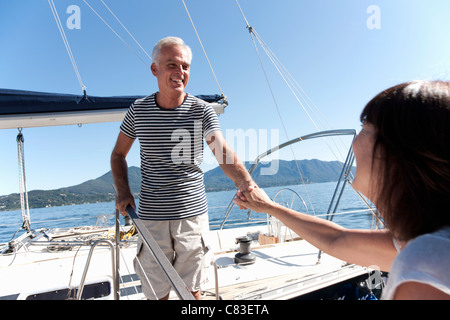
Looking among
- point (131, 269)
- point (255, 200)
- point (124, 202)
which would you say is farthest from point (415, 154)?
point (131, 269)

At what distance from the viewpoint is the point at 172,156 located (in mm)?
1578

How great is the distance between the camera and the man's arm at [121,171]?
1.53m

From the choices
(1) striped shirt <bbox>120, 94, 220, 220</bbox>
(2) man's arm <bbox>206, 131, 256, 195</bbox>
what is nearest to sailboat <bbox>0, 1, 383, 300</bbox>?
(1) striped shirt <bbox>120, 94, 220, 220</bbox>

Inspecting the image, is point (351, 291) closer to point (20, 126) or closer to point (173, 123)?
point (173, 123)

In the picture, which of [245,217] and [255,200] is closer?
[255,200]

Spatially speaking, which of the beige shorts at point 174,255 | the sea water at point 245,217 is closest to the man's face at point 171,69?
the beige shorts at point 174,255

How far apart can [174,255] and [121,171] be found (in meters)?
0.62

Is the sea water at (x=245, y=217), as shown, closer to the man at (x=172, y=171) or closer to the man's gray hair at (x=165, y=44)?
the man at (x=172, y=171)

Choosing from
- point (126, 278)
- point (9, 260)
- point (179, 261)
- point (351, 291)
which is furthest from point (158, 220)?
point (9, 260)

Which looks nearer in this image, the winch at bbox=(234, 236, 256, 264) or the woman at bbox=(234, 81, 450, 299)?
the woman at bbox=(234, 81, 450, 299)

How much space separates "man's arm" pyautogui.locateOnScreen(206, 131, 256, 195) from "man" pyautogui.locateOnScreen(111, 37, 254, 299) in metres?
0.01

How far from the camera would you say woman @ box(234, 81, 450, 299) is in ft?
1.31

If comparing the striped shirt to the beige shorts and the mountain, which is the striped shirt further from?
the mountain

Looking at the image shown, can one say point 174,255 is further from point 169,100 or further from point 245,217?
point 245,217
